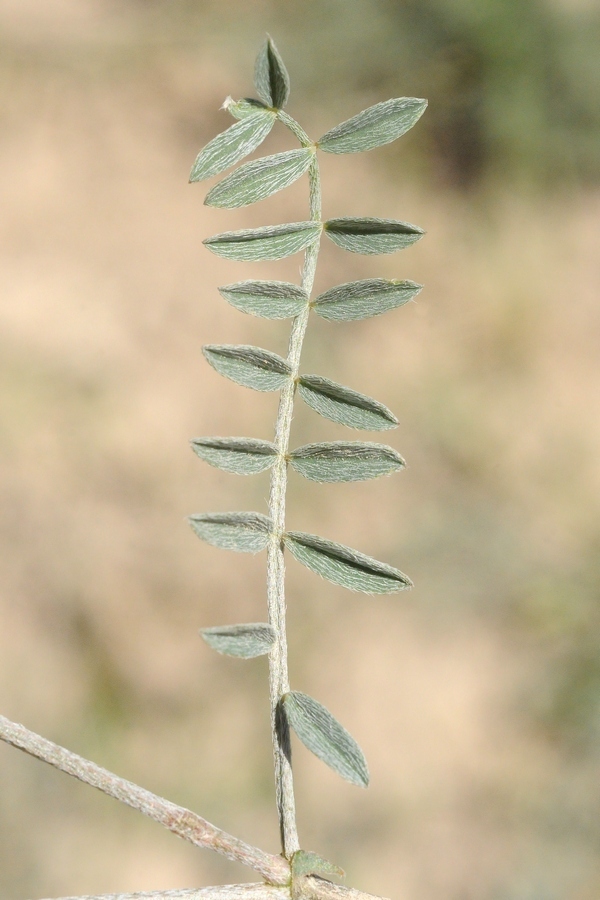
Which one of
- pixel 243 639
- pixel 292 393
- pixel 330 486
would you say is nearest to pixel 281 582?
pixel 243 639

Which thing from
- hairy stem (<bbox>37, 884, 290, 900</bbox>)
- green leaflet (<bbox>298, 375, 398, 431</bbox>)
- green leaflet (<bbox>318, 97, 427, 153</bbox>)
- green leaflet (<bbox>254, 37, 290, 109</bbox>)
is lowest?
hairy stem (<bbox>37, 884, 290, 900</bbox>)

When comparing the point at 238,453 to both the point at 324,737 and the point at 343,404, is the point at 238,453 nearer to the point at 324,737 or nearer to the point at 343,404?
the point at 343,404

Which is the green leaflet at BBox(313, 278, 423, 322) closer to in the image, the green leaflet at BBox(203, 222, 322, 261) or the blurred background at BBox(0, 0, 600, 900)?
the green leaflet at BBox(203, 222, 322, 261)

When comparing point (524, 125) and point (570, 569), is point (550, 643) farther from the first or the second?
point (524, 125)

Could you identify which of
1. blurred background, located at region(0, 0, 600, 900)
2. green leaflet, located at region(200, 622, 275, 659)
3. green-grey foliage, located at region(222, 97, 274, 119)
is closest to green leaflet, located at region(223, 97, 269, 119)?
green-grey foliage, located at region(222, 97, 274, 119)

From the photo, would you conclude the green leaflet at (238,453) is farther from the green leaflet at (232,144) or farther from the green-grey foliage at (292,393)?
the green leaflet at (232,144)

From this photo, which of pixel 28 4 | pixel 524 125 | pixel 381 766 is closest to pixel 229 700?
pixel 381 766
